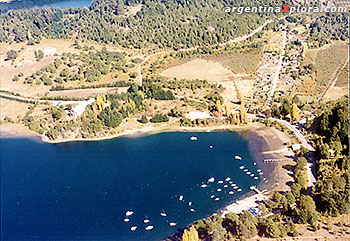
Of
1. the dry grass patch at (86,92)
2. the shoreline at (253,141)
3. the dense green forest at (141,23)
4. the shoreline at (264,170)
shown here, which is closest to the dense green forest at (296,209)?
the shoreline at (264,170)

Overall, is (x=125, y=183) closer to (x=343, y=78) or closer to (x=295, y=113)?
(x=295, y=113)

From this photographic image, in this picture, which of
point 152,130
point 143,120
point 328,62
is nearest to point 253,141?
point 152,130

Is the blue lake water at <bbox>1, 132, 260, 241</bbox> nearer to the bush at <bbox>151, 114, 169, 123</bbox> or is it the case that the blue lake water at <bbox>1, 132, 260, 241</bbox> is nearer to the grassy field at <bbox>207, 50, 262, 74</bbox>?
the bush at <bbox>151, 114, 169, 123</bbox>

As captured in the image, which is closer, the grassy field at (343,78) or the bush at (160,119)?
the bush at (160,119)

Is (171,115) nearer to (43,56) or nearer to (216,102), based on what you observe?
(216,102)

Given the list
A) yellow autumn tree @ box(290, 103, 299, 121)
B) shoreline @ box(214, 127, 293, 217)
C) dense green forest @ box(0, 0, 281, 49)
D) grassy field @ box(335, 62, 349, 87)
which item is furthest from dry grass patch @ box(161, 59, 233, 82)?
shoreline @ box(214, 127, 293, 217)

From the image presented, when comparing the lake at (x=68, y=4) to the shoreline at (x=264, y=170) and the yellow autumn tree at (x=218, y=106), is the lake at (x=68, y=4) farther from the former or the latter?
the shoreline at (x=264, y=170)
